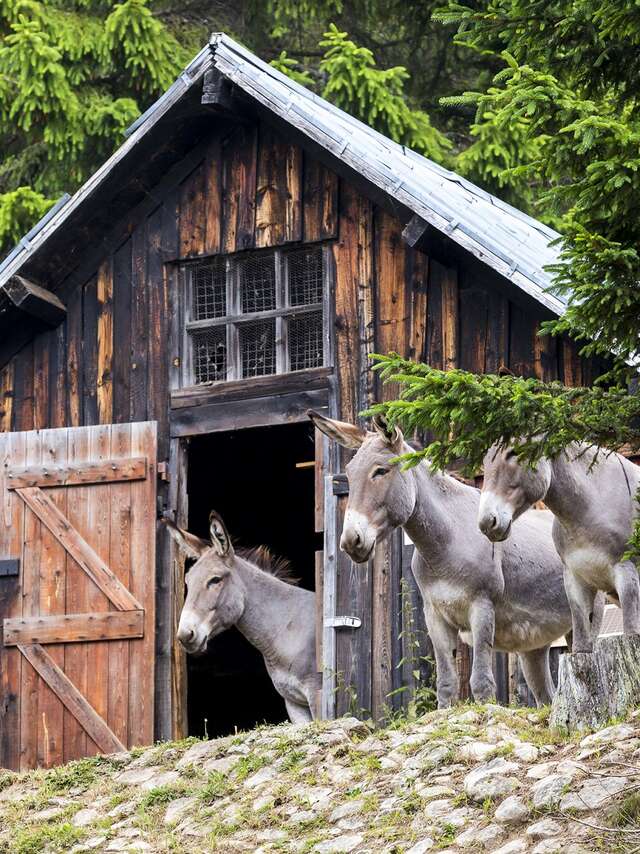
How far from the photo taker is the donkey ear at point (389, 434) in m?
10.5

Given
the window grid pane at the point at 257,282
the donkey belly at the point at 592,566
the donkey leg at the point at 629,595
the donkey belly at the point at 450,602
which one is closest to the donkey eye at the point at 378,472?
the donkey belly at the point at 450,602

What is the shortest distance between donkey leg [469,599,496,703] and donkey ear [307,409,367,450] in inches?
54.4

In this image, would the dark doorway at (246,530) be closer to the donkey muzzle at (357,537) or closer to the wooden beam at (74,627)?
the wooden beam at (74,627)

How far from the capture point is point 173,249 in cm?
1373

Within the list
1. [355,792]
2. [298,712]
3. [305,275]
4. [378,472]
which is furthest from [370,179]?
[355,792]

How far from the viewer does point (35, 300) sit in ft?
44.8

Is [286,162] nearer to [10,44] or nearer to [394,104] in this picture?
[394,104]

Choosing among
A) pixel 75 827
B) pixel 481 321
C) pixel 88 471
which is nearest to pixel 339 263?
pixel 481 321

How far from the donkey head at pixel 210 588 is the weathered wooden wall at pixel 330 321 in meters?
0.45

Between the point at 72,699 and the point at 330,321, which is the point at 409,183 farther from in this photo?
the point at 72,699

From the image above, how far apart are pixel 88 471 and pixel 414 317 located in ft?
9.90

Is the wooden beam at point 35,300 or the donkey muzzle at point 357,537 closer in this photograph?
the donkey muzzle at point 357,537

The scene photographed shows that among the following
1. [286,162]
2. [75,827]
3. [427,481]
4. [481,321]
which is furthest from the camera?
[286,162]

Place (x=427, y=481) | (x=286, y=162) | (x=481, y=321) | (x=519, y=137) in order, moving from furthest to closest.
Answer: (x=519, y=137) < (x=286, y=162) < (x=481, y=321) < (x=427, y=481)
